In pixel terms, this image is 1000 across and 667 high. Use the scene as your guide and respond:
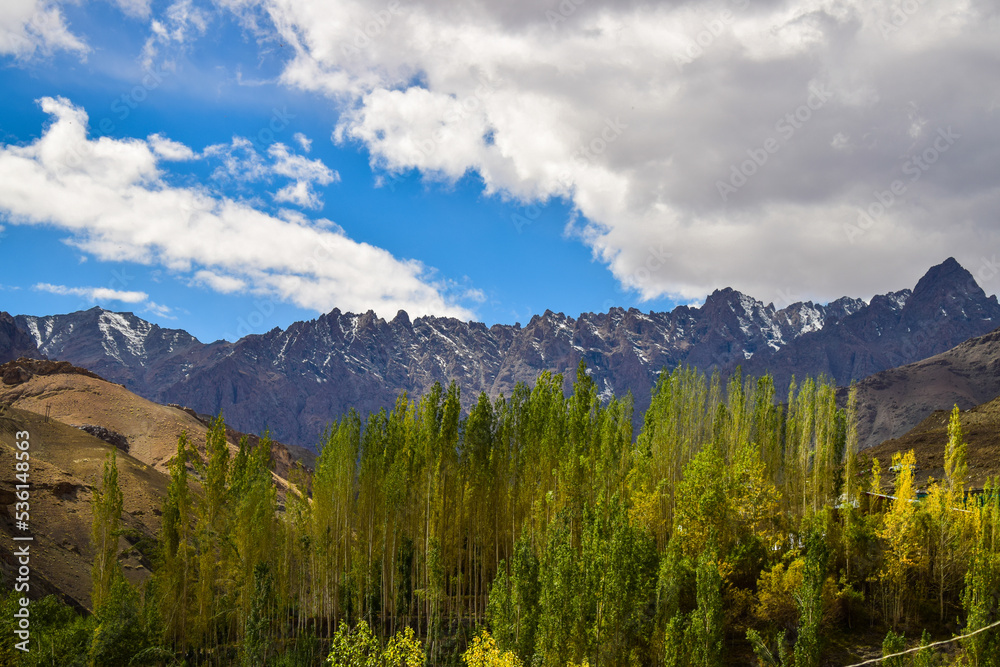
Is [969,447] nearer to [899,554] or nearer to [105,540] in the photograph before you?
[899,554]

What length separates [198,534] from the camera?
43406 mm

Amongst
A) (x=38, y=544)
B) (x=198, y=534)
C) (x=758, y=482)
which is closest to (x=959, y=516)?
(x=758, y=482)

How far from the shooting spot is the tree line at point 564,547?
1266 inches

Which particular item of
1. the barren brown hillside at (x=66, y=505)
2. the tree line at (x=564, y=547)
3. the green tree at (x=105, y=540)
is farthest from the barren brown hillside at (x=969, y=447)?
the barren brown hillside at (x=66, y=505)

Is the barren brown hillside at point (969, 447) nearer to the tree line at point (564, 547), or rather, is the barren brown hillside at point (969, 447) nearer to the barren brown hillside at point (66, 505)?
the tree line at point (564, 547)

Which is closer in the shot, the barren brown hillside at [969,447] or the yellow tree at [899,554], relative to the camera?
the yellow tree at [899,554]

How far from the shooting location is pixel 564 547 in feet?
102

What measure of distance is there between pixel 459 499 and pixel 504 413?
7554 millimetres

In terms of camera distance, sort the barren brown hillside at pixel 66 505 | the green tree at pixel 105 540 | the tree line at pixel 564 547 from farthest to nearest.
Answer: the barren brown hillside at pixel 66 505, the green tree at pixel 105 540, the tree line at pixel 564 547

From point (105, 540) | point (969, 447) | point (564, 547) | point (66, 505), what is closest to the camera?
point (564, 547)

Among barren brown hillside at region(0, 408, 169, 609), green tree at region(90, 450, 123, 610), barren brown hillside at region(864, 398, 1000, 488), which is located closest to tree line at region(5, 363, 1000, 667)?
green tree at region(90, 450, 123, 610)

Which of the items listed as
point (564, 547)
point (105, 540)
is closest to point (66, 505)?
point (105, 540)

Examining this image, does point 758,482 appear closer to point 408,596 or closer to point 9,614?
point 408,596

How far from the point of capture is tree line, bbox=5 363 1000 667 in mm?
32156
